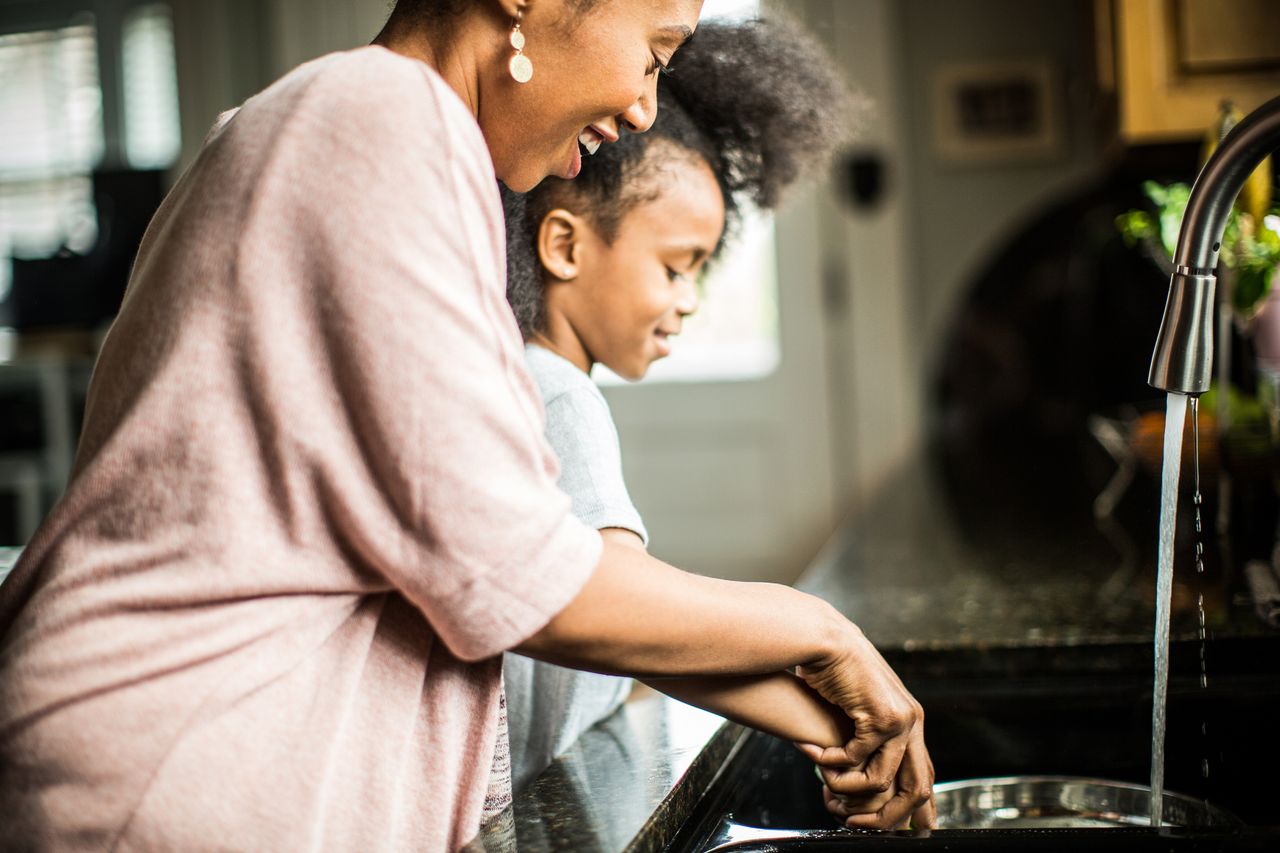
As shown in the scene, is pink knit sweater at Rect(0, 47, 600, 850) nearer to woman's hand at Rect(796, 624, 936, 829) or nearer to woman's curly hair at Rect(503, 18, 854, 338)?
woman's hand at Rect(796, 624, 936, 829)

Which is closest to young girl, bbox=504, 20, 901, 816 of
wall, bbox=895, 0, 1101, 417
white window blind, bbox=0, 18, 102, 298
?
wall, bbox=895, 0, 1101, 417

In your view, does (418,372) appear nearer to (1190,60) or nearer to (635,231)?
(635,231)

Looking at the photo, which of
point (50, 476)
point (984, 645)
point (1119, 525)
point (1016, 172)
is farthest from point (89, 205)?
point (984, 645)

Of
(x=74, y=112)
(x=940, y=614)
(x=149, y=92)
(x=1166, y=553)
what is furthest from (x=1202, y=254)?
(x=74, y=112)

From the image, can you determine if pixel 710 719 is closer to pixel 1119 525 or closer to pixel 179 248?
pixel 179 248

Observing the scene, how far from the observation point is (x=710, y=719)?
95cm

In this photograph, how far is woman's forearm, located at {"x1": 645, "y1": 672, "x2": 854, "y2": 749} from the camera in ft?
2.62

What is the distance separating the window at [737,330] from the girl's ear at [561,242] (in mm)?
2941

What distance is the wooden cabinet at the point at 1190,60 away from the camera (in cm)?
188

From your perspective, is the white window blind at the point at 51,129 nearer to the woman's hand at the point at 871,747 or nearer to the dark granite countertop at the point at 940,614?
the dark granite countertop at the point at 940,614

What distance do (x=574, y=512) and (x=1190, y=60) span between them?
1498mm

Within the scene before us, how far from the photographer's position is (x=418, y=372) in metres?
0.58

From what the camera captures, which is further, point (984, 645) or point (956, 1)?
point (956, 1)

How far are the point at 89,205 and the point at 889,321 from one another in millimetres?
2698
